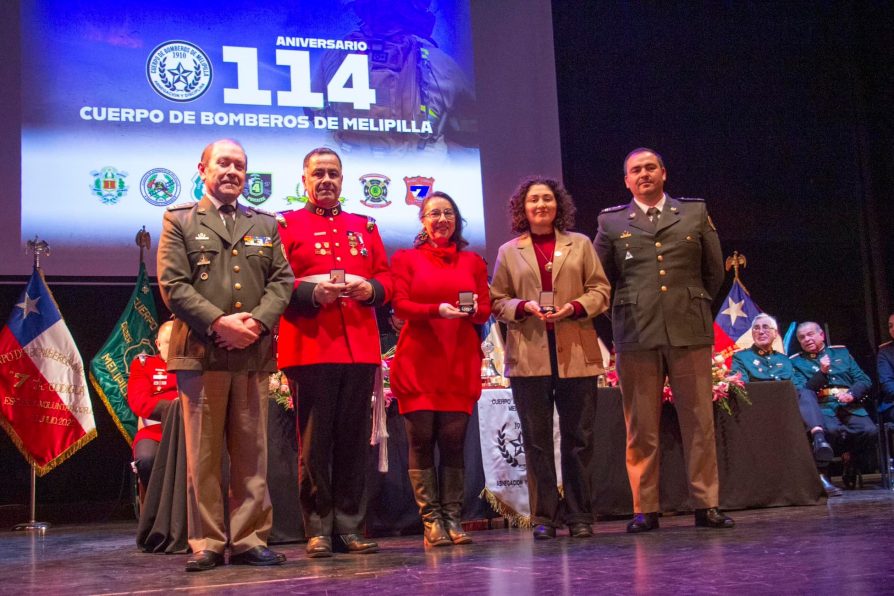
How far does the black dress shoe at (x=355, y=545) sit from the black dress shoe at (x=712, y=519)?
1452mm

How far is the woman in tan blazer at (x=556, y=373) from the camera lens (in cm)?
377

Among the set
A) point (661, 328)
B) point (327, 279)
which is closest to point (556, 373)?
point (661, 328)

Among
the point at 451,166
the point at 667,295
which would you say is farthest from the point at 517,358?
the point at 451,166

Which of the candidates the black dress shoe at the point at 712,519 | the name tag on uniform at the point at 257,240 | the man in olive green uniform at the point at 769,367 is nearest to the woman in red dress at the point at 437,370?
the name tag on uniform at the point at 257,240

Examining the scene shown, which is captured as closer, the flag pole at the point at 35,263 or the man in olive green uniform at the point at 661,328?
the man in olive green uniform at the point at 661,328

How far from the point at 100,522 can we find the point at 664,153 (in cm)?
563

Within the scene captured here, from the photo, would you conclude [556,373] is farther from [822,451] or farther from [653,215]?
[822,451]

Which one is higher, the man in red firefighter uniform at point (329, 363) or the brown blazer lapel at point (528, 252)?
the brown blazer lapel at point (528, 252)

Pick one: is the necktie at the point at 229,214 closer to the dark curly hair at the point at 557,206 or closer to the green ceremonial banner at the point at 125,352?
the dark curly hair at the point at 557,206

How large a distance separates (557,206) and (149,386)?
242 centimetres

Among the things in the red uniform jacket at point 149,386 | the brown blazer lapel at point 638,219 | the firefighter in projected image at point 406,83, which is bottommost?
the red uniform jacket at point 149,386

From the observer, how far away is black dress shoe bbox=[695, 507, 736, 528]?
3855 mm

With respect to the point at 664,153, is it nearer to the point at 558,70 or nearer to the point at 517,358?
the point at 558,70

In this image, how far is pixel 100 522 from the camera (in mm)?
6539
